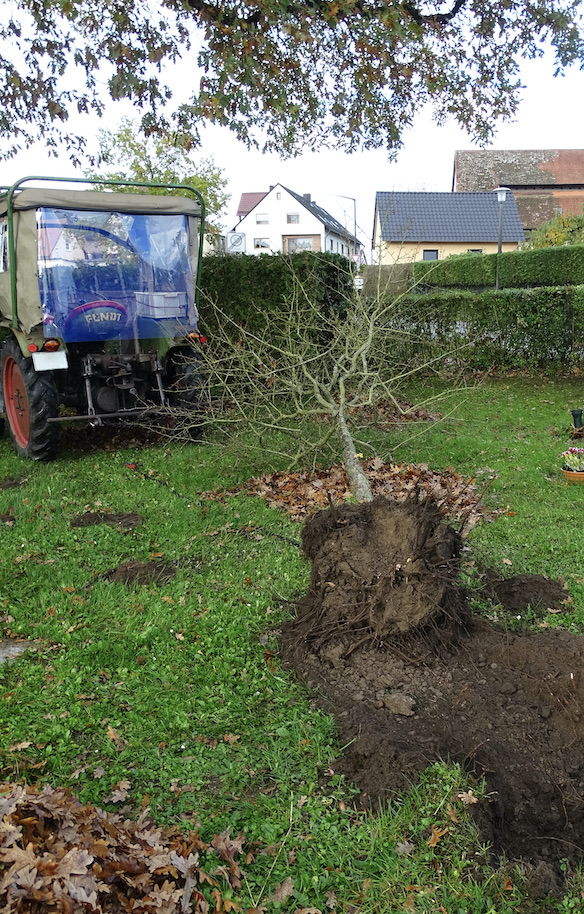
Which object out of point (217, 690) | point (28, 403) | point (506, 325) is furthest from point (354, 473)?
point (506, 325)

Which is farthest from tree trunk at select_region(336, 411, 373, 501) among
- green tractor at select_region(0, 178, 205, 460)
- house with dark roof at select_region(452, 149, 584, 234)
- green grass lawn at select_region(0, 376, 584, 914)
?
house with dark roof at select_region(452, 149, 584, 234)

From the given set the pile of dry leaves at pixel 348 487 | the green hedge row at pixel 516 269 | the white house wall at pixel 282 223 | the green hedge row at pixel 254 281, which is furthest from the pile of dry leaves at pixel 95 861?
the white house wall at pixel 282 223

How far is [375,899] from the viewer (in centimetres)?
244

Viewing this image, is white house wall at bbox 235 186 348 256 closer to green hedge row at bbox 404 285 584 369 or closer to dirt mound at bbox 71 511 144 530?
green hedge row at bbox 404 285 584 369

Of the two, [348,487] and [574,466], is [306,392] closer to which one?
[348,487]

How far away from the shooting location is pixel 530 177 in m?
54.1

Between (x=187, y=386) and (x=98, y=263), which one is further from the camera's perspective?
(x=187, y=386)

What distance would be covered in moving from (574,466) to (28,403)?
5.99 meters

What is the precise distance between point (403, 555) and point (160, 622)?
5.16ft

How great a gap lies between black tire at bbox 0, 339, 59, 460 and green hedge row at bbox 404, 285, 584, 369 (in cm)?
821

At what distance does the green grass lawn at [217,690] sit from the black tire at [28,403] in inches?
30.8

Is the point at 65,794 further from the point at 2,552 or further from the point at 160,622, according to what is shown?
the point at 2,552

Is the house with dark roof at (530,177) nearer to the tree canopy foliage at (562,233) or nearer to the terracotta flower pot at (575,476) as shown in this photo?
the tree canopy foliage at (562,233)

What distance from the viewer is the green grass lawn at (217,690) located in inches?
101
